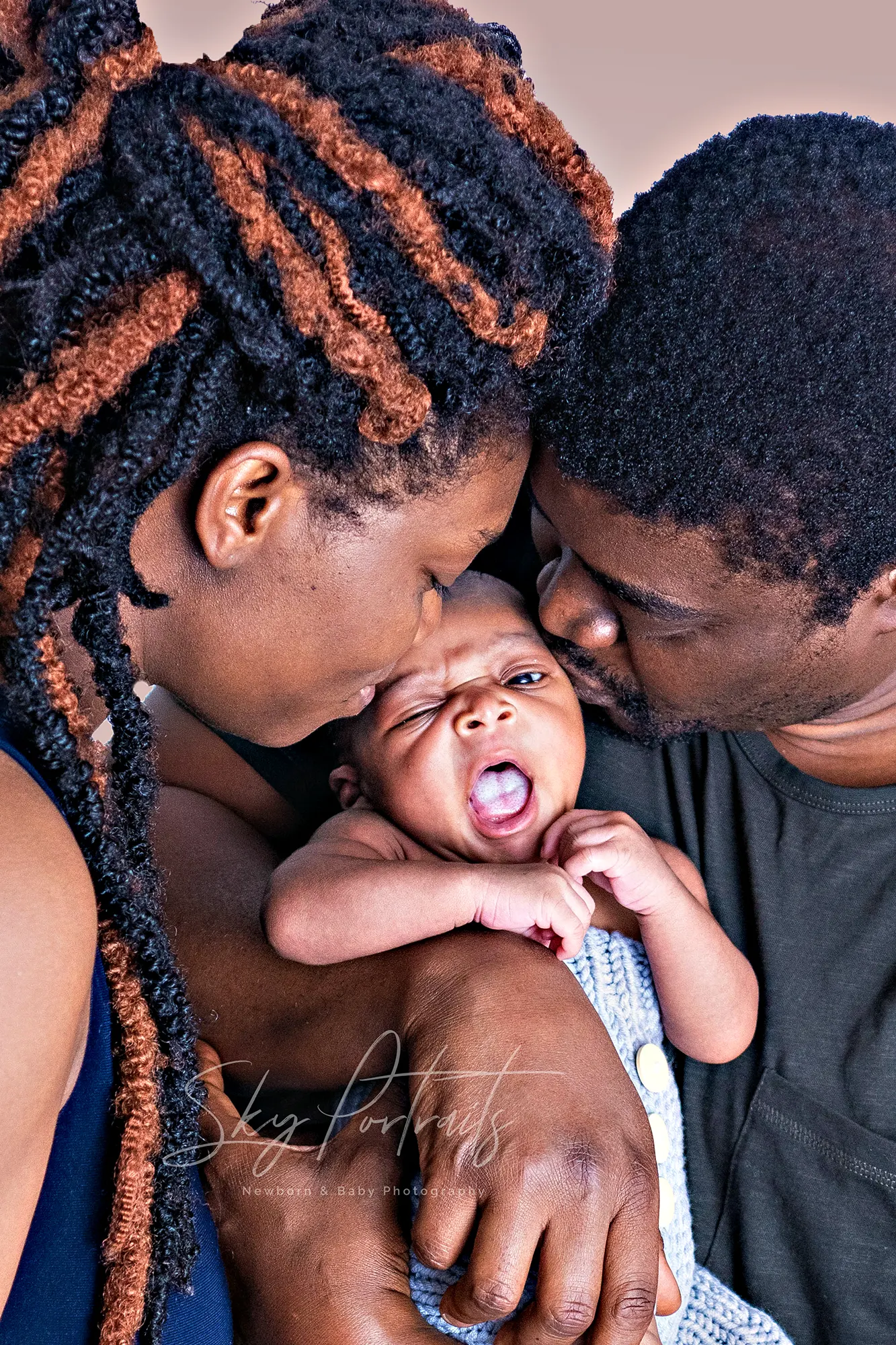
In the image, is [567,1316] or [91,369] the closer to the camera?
[91,369]

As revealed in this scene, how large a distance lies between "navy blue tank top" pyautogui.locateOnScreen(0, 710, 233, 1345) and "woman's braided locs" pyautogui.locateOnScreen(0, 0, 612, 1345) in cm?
2

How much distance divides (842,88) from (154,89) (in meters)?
2.89

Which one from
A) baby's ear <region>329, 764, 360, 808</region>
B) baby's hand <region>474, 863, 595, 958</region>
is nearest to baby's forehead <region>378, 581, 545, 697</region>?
baby's ear <region>329, 764, 360, 808</region>

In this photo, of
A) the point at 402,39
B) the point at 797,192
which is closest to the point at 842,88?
the point at 797,192

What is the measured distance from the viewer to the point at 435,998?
4.49 ft

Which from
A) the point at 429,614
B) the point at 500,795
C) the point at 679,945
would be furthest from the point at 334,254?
the point at 679,945

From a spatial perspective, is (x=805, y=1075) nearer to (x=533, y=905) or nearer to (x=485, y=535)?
(x=533, y=905)

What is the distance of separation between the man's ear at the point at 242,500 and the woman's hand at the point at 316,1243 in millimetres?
643

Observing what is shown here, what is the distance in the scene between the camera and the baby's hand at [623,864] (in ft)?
5.12

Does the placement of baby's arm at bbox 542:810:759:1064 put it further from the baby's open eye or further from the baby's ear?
the baby's ear

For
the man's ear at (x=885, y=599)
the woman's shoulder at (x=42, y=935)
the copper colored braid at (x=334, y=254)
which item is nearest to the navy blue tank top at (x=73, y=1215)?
the woman's shoulder at (x=42, y=935)

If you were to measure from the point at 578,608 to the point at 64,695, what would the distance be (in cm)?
72

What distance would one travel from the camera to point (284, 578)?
1.22 m

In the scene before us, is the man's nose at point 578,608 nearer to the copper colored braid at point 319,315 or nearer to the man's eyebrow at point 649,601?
the man's eyebrow at point 649,601
